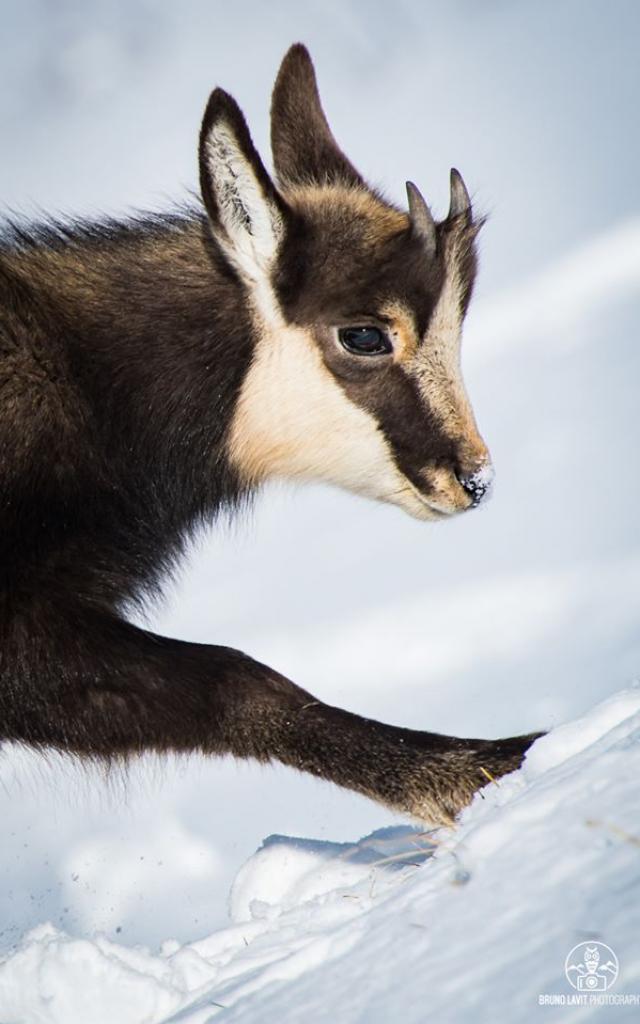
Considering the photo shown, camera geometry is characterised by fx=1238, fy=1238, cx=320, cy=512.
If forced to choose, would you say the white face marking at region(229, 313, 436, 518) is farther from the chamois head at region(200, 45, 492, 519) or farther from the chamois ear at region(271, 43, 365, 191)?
the chamois ear at region(271, 43, 365, 191)

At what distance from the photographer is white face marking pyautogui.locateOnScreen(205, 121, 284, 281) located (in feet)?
14.9

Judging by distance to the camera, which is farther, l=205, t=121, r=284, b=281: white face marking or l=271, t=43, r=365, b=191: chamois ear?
l=271, t=43, r=365, b=191: chamois ear

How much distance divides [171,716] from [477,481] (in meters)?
1.51

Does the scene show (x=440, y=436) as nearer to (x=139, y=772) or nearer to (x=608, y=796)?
(x=139, y=772)

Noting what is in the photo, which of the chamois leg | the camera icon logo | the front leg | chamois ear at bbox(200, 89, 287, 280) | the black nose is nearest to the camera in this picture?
the camera icon logo

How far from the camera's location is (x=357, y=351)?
491 cm

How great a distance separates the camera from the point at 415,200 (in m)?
4.86

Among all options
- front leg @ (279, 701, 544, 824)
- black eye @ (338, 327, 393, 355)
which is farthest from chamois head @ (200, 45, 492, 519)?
front leg @ (279, 701, 544, 824)

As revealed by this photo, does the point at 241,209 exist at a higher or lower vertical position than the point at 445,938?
higher

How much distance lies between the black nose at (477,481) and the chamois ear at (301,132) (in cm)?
155

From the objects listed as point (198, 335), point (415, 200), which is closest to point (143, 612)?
point (198, 335)

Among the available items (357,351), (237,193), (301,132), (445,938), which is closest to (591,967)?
(445,938)

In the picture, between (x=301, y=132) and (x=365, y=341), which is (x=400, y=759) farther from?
(x=301, y=132)

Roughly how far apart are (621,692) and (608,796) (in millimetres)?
1149
